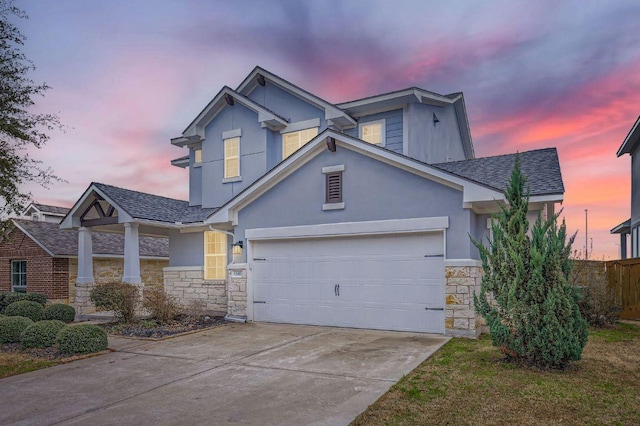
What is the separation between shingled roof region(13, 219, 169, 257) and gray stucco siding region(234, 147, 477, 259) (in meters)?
10.7

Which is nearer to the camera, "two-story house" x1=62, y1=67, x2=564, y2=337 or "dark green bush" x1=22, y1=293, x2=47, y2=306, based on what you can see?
"two-story house" x1=62, y1=67, x2=564, y2=337

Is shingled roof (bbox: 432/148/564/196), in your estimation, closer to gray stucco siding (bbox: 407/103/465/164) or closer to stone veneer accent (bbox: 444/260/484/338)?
gray stucco siding (bbox: 407/103/465/164)

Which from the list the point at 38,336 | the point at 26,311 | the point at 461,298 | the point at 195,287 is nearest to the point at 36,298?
the point at 26,311

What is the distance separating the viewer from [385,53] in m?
15.2

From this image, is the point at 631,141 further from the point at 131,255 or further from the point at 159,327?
the point at 131,255

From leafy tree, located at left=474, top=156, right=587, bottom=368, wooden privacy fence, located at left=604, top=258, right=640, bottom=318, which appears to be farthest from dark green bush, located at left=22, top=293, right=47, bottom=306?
wooden privacy fence, located at left=604, top=258, right=640, bottom=318

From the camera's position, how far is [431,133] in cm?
1545

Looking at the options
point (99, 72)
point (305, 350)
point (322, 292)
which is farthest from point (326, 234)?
point (99, 72)

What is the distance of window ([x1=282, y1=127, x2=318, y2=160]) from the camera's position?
15.5m

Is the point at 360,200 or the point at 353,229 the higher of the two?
the point at 360,200

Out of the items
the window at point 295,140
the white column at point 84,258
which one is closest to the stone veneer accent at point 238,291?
the window at point 295,140

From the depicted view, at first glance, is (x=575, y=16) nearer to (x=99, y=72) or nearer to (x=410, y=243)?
(x=410, y=243)

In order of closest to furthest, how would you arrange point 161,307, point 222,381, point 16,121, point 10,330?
point 222,381 → point 10,330 → point 16,121 → point 161,307

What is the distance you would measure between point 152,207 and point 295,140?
578cm
